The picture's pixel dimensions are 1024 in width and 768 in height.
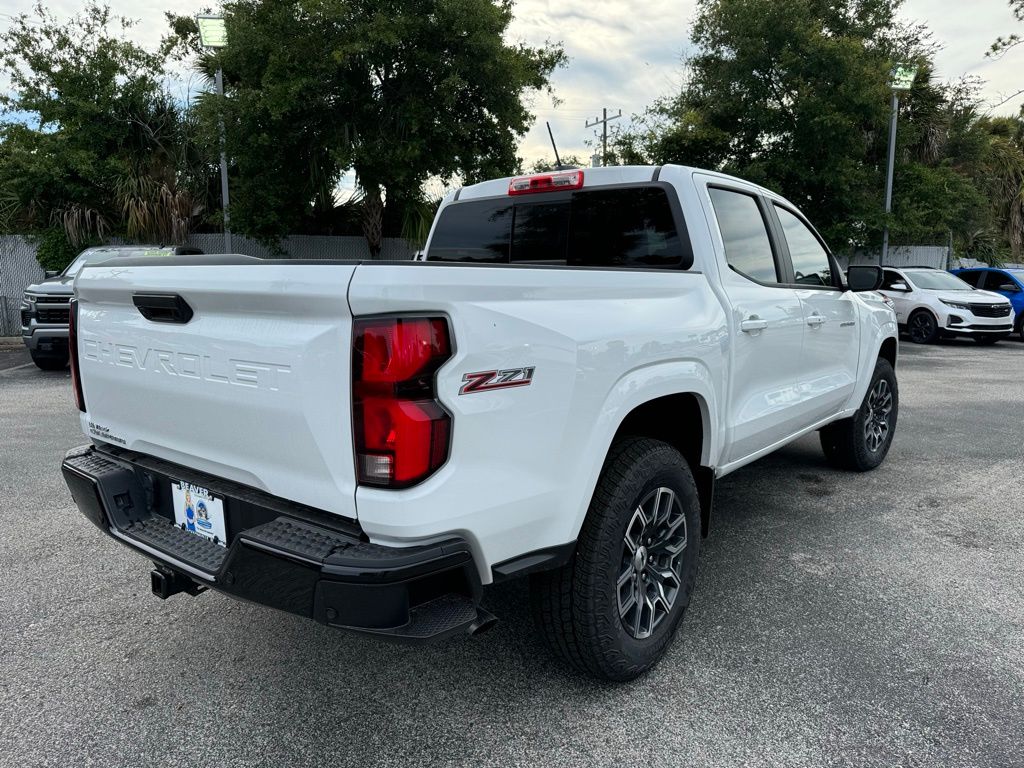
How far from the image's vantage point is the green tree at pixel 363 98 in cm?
1262

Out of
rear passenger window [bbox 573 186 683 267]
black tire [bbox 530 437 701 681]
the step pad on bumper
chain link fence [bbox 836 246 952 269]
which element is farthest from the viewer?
chain link fence [bbox 836 246 952 269]

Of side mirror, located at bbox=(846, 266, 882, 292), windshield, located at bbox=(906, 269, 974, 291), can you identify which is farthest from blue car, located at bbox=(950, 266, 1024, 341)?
side mirror, located at bbox=(846, 266, 882, 292)

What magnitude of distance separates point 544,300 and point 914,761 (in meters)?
1.75

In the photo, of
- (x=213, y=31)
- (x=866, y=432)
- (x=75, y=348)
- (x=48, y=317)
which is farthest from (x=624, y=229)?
(x=213, y=31)

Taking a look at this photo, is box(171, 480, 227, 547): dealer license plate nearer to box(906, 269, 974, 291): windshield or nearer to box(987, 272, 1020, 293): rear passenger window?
box(906, 269, 974, 291): windshield

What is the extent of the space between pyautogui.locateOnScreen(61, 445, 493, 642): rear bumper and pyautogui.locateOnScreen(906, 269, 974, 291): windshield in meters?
15.6

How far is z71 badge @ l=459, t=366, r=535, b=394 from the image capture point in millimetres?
1912

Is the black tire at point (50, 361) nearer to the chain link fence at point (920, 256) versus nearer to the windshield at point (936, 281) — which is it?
the windshield at point (936, 281)

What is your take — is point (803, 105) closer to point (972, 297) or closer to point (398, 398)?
point (972, 297)

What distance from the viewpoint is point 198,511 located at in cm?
234

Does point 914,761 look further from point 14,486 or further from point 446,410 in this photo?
point 14,486

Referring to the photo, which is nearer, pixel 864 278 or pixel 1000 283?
pixel 864 278

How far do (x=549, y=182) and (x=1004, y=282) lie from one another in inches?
633

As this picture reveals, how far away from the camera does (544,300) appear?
7.14ft
